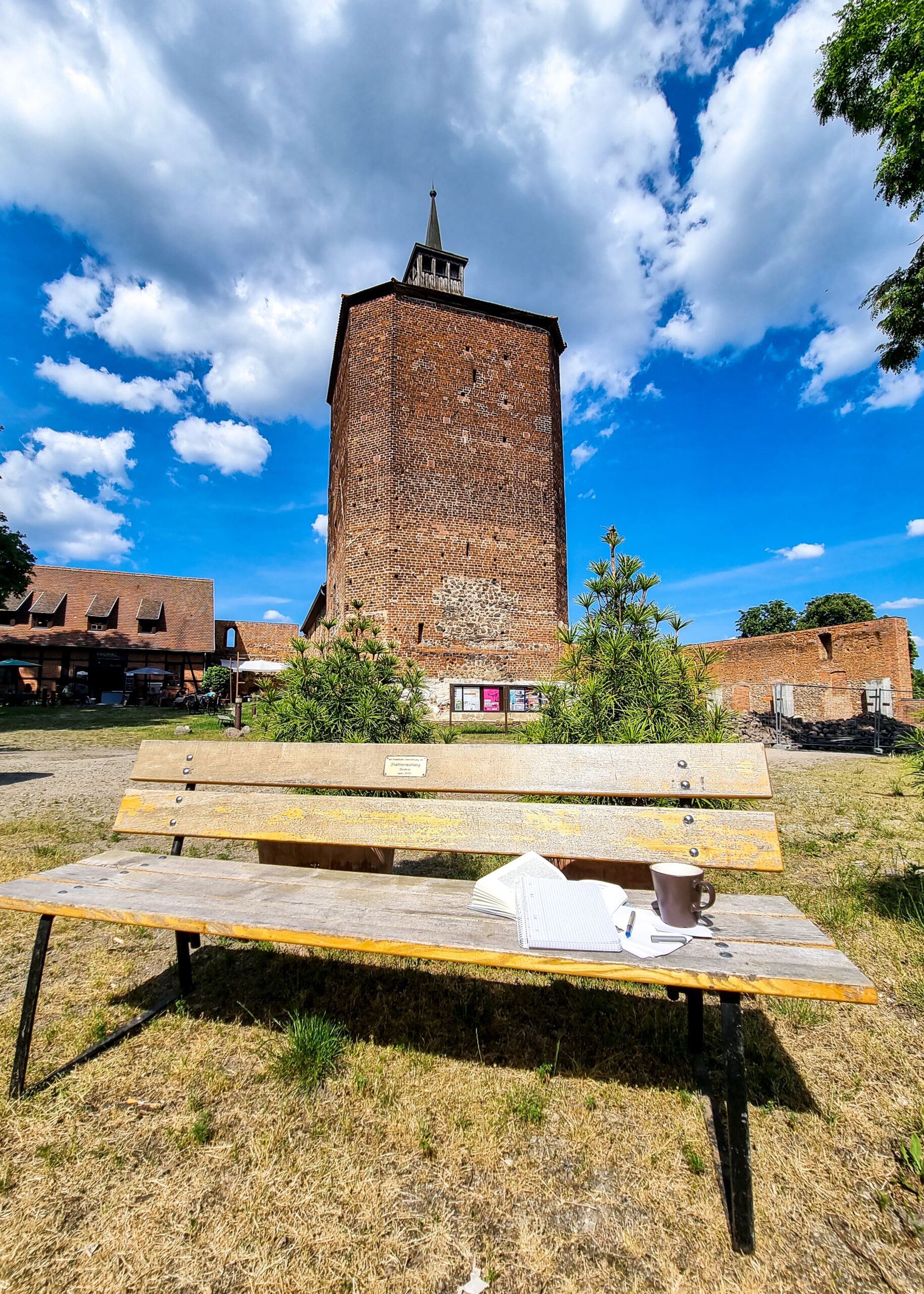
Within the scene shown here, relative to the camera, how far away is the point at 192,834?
2.26 meters

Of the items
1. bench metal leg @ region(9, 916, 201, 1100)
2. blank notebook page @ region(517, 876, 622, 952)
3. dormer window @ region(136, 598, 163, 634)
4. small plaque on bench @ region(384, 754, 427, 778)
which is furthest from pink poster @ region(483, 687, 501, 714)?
dormer window @ region(136, 598, 163, 634)

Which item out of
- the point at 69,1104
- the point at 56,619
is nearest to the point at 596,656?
the point at 69,1104

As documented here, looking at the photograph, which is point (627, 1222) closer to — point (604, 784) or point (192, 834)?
point (604, 784)

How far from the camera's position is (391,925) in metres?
1.63

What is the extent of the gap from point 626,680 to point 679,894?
1.87m

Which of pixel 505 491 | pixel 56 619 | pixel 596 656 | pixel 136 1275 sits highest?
pixel 505 491

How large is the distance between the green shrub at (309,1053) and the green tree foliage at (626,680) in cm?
186

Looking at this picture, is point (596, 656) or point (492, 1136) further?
point (596, 656)

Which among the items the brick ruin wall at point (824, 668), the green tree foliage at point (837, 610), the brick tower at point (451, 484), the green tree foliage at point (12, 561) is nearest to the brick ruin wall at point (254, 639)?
the green tree foliage at point (12, 561)

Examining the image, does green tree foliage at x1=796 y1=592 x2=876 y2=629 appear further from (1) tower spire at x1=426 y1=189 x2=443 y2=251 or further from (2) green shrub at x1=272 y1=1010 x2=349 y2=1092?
(2) green shrub at x1=272 y1=1010 x2=349 y2=1092

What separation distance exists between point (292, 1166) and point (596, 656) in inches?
104

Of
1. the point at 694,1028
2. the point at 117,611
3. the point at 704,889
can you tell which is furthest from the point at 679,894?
the point at 117,611

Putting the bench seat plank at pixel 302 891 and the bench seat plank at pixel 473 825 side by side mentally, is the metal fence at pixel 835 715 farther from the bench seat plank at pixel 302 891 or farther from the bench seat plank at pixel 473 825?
the bench seat plank at pixel 302 891

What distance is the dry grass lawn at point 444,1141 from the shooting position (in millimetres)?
1196
